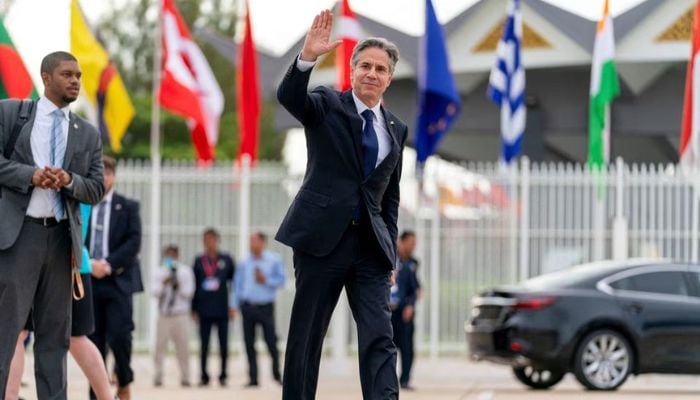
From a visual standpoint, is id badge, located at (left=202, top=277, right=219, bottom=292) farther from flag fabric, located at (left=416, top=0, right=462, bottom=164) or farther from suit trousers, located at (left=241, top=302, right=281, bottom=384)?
flag fabric, located at (left=416, top=0, right=462, bottom=164)

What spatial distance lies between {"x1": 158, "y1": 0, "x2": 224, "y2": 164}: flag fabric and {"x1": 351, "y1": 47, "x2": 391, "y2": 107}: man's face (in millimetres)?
15880

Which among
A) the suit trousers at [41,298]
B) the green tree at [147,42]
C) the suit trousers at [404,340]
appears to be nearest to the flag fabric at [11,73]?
the suit trousers at [404,340]

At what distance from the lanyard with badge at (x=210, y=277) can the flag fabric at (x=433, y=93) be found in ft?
12.5

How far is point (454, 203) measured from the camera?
24.0 meters

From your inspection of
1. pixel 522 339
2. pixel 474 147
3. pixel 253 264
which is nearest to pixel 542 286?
pixel 522 339

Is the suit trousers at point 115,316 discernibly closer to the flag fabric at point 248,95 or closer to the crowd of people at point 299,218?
the crowd of people at point 299,218

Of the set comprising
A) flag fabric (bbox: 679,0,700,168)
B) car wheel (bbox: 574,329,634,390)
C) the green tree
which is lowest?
car wheel (bbox: 574,329,634,390)

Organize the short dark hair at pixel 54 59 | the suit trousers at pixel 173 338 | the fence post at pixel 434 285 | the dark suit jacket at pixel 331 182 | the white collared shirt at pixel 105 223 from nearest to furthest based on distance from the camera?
the dark suit jacket at pixel 331 182
the short dark hair at pixel 54 59
the white collared shirt at pixel 105 223
the suit trousers at pixel 173 338
the fence post at pixel 434 285

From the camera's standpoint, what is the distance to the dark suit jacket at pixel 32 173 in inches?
359

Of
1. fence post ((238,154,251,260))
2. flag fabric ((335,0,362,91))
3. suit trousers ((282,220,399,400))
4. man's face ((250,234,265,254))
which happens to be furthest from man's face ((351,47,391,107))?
fence post ((238,154,251,260))

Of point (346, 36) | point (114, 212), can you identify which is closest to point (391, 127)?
point (114, 212)

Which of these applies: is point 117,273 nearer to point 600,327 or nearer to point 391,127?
point 391,127

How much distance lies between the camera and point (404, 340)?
1930cm

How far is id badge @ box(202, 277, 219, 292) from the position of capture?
67.9ft
